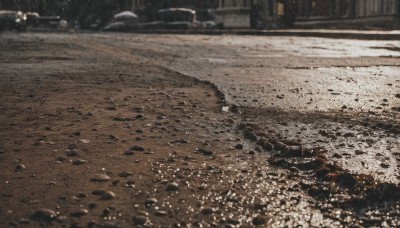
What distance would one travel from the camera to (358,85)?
413cm

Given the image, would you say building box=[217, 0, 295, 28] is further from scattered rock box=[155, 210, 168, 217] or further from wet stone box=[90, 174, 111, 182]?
scattered rock box=[155, 210, 168, 217]

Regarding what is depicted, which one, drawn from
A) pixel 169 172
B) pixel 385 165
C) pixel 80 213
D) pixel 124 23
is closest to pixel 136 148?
pixel 169 172

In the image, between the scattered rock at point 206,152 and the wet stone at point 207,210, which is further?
the scattered rock at point 206,152

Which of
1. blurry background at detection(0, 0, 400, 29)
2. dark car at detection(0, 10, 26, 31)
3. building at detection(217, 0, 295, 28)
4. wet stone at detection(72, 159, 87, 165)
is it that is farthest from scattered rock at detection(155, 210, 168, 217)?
dark car at detection(0, 10, 26, 31)

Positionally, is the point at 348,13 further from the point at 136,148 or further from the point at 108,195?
the point at 108,195

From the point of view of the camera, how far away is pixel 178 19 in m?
27.3

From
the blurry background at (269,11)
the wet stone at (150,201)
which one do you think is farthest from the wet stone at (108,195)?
the blurry background at (269,11)

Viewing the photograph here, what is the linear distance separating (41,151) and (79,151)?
15cm

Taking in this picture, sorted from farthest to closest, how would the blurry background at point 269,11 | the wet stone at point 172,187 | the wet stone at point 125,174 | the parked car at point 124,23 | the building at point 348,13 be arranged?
the parked car at point 124,23 → the blurry background at point 269,11 → the building at point 348,13 → the wet stone at point 125,174 → the wet stone at point 172,187

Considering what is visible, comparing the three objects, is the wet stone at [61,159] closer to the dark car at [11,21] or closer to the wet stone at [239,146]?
the wet stone at [239,146]

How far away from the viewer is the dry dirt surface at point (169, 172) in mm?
1378

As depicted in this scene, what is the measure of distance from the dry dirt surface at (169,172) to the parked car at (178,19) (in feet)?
77.0

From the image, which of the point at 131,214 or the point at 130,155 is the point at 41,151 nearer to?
the point at 130,155

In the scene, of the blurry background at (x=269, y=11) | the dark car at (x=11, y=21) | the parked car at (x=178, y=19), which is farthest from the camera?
the parked car at (x=178, y=19)
